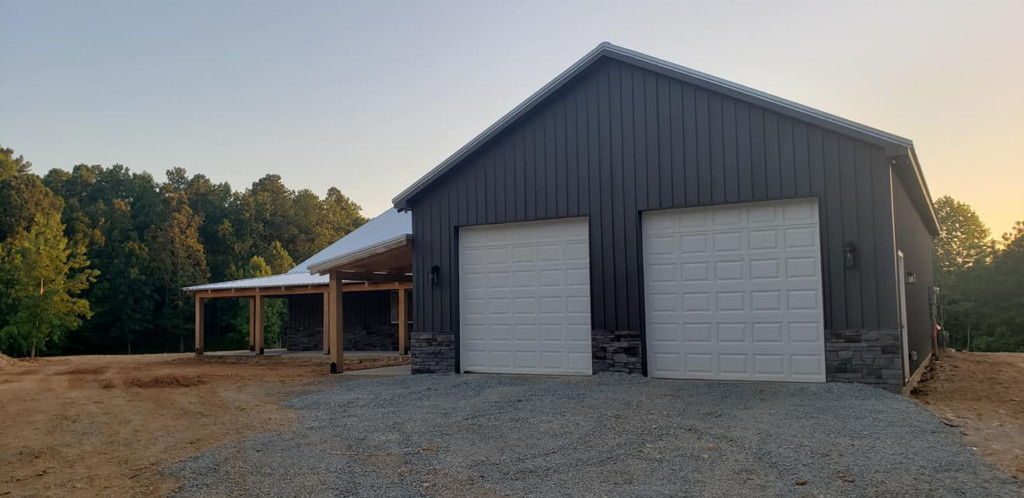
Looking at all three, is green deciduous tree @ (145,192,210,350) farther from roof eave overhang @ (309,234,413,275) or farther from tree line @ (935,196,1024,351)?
tree line @ (935,196,1024,351)

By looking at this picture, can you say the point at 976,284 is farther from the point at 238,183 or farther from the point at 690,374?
the point at 238,183

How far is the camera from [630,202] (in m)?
10.2

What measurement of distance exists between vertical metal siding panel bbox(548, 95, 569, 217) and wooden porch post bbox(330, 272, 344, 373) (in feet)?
15.9

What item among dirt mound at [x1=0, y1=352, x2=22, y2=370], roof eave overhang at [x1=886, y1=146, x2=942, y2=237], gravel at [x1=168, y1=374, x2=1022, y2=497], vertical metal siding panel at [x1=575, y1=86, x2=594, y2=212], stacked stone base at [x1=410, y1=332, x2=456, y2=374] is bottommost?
dirt mound at [x1=0, y1=352, x2=22, y2=370]

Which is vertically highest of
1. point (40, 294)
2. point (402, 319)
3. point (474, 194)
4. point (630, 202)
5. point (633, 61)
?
point (633, 61)

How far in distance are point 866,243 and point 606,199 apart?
11.7 feet

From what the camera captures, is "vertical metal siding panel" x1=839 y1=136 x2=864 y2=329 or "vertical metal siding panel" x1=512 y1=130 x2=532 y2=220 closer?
"vertical metal siding panel" x1=839 y1=136 x2=864 y2=329

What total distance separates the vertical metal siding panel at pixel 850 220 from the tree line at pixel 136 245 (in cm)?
2743

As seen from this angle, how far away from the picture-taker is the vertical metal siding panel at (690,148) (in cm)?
977

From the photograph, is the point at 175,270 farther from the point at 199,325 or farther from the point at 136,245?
the point at 199,325

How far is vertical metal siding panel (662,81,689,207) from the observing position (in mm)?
9875

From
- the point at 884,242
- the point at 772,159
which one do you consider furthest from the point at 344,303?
the point at 884,242

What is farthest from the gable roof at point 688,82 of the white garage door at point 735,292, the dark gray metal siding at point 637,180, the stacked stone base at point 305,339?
the stacked stone base at point 305,339

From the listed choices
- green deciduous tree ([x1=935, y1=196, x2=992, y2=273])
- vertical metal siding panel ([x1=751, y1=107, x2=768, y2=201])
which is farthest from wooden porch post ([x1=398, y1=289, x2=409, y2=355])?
green deciduous tree ([x1=935, y1=196, x2=992, y2=273])
